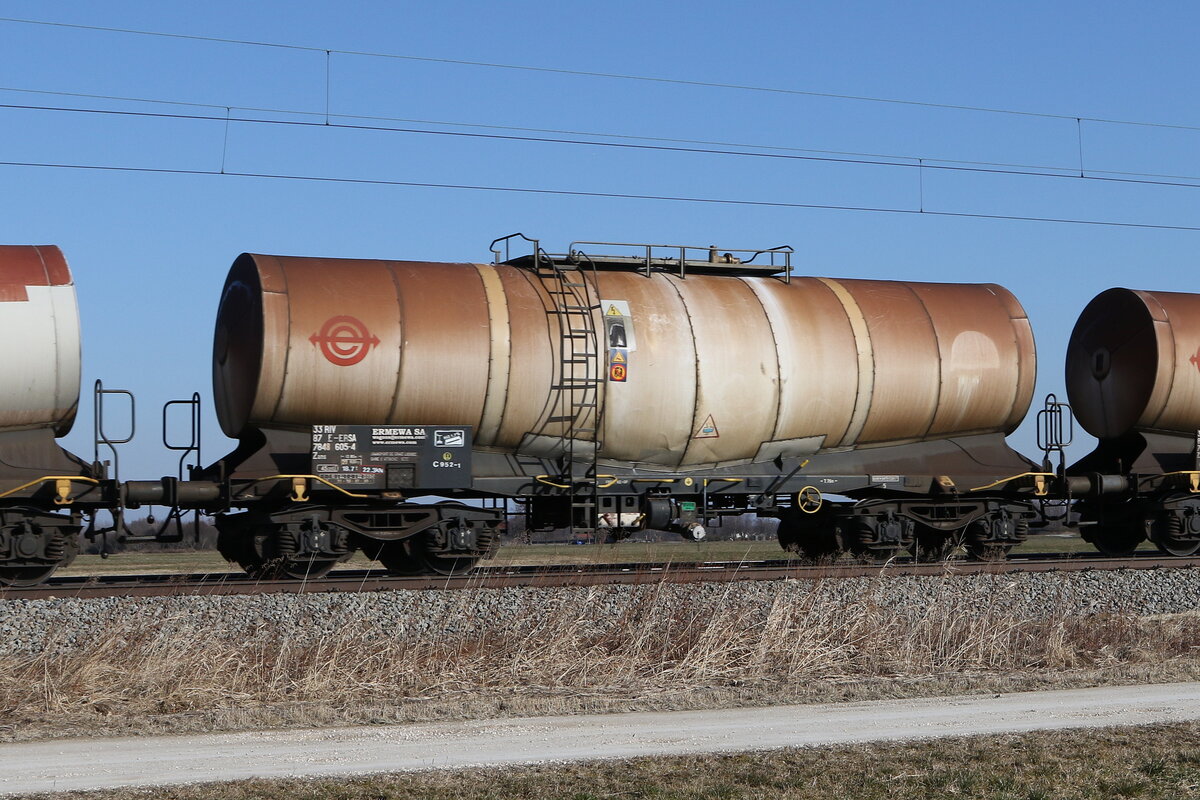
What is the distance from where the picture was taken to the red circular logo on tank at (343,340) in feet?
48.7

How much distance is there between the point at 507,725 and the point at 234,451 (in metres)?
7.37

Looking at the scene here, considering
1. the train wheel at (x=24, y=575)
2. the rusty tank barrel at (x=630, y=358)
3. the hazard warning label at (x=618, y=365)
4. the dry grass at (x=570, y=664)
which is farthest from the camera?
the hazard warning label at (x=618, y=365)

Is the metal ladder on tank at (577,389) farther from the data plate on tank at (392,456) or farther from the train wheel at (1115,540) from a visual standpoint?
the train wheel at (1115,540)

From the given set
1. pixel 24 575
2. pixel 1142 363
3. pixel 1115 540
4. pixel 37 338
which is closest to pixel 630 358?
pixel 37 338

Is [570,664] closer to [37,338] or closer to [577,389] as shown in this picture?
[577,389]

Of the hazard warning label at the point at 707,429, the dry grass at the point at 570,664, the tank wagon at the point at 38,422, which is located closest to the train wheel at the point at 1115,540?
the dry grass at the point at 570,664

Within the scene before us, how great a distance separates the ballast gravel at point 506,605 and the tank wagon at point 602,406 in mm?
2049

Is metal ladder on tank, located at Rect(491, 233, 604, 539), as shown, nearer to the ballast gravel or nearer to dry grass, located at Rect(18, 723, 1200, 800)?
the ballast gravel

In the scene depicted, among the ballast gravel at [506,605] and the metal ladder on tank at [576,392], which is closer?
the ballast gravel at [506,605]

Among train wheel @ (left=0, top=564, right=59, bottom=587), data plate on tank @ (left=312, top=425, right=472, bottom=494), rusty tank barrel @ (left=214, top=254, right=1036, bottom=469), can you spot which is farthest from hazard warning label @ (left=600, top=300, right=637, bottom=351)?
train wheel @ (left=0, top=564, right=59, bottom=587)

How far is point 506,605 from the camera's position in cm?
1345

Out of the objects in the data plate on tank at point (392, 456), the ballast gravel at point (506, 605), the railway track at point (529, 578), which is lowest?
the ballast gravel at point (506, 605)

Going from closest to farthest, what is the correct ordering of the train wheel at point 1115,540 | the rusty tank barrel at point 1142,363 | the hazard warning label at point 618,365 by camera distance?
the hazard warning label at point 618,365, the rusty tank barrel at point 1142,363, the train wheel at point 1115,540

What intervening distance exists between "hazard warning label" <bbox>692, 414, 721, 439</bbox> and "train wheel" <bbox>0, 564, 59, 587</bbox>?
24.6 ft
